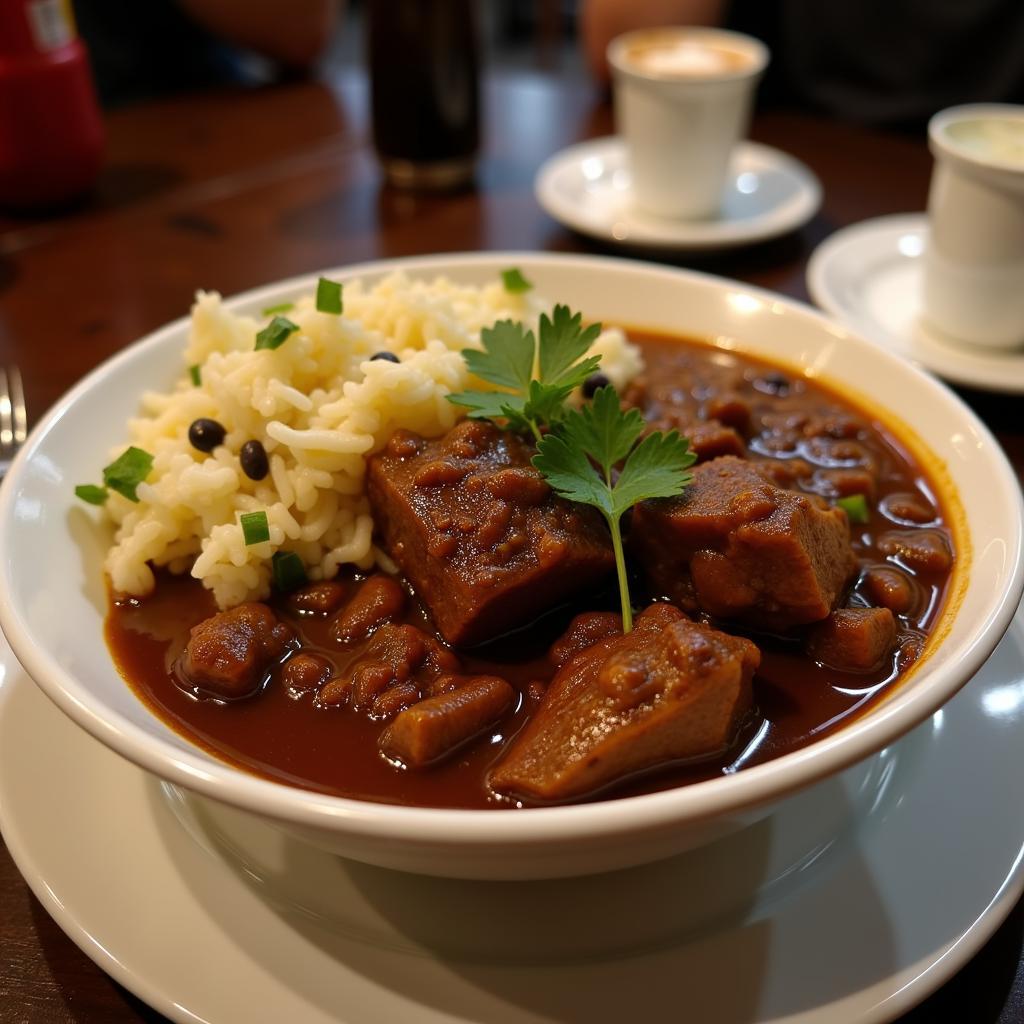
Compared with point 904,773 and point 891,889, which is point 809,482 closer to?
point 904,773

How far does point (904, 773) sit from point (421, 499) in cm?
115

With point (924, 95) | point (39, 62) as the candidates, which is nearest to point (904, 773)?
point (39, 62)

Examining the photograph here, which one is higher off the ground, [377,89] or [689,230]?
[377,89]

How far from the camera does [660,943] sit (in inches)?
66.3

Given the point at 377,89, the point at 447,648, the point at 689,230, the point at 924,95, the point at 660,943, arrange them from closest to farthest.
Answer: the point at 660,943
the point at 447,648
the point at 689,230
the point at 377,89
the point at 924,95

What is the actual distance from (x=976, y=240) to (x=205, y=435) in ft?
9.06

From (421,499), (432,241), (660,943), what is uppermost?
(421,499)

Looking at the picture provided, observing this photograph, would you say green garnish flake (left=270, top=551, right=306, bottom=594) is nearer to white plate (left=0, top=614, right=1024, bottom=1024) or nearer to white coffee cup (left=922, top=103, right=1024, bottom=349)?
white plate (left=0, top=614, right=1024, bottom=1024)

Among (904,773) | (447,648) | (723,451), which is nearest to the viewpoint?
(904,773)

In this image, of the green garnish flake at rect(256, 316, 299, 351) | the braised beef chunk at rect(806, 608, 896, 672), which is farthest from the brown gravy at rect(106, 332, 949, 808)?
the green garnish flake at rect(256, 316, 299, 351)

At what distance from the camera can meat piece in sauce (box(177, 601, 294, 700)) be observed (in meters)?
1.99

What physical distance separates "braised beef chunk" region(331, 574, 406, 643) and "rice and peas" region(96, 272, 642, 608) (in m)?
0.13

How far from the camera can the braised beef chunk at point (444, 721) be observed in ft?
5.97

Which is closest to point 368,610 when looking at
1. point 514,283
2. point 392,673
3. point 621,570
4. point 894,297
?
point 392,673
